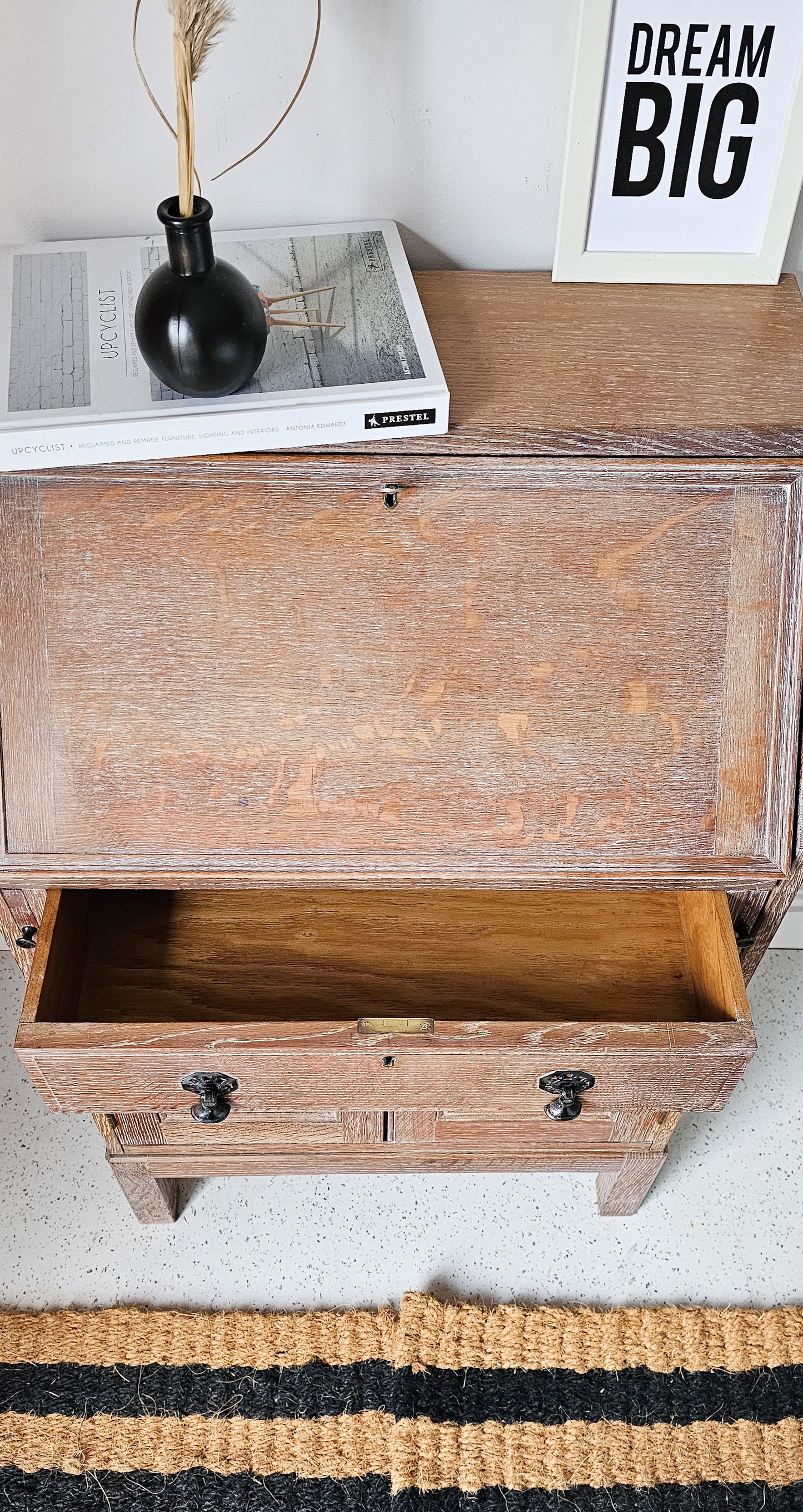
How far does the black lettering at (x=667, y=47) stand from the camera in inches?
39.0

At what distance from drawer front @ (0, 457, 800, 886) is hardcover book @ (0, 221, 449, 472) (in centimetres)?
8

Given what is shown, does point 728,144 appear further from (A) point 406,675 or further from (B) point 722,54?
(A) point 406,675

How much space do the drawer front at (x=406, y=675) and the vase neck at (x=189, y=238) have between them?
178 mm

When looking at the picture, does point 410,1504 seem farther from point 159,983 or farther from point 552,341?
point 552,341

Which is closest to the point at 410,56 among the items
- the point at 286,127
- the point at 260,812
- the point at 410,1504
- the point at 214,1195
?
the point at 286,127

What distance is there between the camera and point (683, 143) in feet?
3.42

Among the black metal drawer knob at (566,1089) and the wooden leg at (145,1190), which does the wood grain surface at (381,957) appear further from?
the wooden leg at (145,1190)

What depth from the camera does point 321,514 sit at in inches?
39.2

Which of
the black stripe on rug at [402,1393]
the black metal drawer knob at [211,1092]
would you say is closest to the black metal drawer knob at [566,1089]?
the black metal drawer knob at [211,1092]

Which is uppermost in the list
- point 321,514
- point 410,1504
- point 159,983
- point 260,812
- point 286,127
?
point 286,127

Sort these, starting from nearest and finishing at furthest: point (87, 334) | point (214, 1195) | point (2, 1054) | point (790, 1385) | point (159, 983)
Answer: point (87, 334) < point (159, 983) < point (790, 1385) < point (214, 1195) < point (2, 1054)

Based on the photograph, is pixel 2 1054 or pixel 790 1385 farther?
pixel 2 1054

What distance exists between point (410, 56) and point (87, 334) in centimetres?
41

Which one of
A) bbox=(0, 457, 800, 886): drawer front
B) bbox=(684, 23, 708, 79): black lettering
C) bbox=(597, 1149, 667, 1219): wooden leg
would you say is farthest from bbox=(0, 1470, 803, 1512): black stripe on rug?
bbox=(684, 23, 708, 79): black lettering
